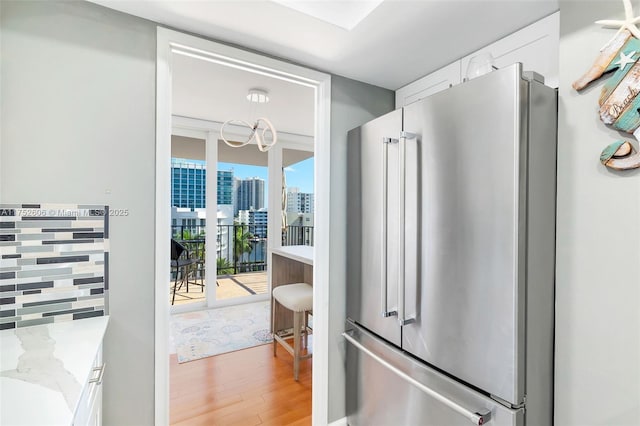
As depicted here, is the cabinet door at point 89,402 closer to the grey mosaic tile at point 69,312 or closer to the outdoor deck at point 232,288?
the grey mosaic tile at point 69,312

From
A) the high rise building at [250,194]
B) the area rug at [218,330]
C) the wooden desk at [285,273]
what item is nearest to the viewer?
the area rug at [218,330]

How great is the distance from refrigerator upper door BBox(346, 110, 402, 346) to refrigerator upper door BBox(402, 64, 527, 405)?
0.11m

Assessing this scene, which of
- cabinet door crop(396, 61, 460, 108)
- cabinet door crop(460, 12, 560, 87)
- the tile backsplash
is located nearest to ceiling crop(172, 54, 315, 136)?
cabinet door crop(396, 61, 460, 108)

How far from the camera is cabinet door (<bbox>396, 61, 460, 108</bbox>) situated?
5.93ft

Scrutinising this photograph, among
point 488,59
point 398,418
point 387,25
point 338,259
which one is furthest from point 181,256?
point 488,59

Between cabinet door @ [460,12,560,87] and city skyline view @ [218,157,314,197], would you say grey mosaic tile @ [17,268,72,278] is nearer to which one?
cabinet door @ [460,12,560,87]

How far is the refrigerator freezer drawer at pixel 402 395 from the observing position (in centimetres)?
114

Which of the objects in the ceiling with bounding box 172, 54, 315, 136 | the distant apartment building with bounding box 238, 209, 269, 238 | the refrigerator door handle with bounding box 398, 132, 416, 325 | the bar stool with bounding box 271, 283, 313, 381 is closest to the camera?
the refrigerator door handle with bounding box 398, 132, 416, 325

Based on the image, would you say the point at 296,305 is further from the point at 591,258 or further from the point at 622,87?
the point at 622,87

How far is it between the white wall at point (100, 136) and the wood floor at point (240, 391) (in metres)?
0.81

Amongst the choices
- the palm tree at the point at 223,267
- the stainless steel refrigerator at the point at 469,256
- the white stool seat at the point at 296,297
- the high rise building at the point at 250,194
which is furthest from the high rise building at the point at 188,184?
the stainless steel refrigerator at the point at 469,256

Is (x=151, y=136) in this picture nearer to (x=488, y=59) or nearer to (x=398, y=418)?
(x=488, y=59)

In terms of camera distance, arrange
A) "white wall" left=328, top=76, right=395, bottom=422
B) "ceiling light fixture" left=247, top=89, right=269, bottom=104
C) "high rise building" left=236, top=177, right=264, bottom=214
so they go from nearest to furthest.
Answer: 1. "white wall" left=328, top=76, right=395, bottom=422
2. "ceiling light fixture" left=247, top=89, right=269, bottom=104
3. "high rise building" left=236, top=177, right=264, bottom=214

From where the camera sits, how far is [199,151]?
438 centimetres
